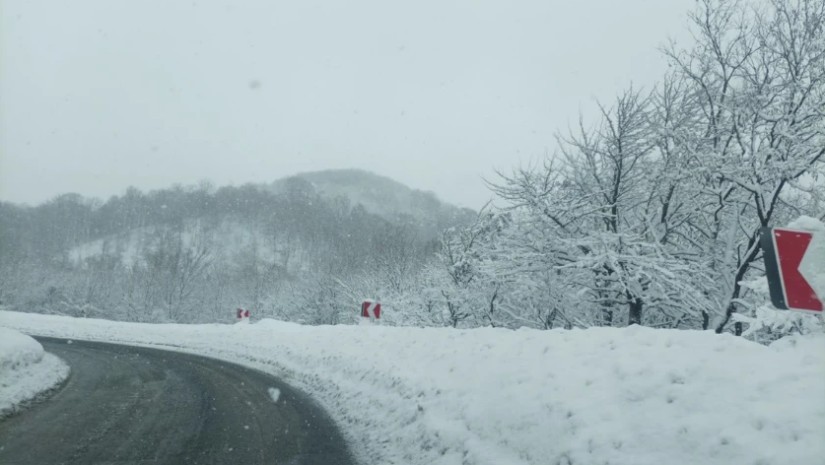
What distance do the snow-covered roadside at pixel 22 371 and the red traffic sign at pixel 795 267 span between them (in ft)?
29.4

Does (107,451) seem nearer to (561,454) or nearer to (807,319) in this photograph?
(561,454)

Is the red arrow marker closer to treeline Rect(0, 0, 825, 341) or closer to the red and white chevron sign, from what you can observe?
treeline Rect(0, 0, 825, 341)

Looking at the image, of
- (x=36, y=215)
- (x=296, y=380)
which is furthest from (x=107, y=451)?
(x=36, y=215)

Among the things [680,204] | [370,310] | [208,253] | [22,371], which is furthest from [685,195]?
[208,253]

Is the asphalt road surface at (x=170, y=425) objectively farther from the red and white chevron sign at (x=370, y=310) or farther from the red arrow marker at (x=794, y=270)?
the red and white chevron sign at (x=370, y=310)

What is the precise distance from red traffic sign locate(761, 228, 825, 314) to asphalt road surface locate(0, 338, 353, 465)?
442 cm

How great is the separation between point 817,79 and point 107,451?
13.4 m

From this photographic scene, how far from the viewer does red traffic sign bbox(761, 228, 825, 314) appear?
3818 millimetres

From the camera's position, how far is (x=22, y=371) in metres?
9.70

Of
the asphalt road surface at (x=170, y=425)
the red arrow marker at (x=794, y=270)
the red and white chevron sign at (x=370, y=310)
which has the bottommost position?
the asphalt road surface at (x=170, y=425)

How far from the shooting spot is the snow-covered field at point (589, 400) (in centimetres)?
374

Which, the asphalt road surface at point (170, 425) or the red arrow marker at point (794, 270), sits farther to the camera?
the asphalt road surface at point (170, 425)

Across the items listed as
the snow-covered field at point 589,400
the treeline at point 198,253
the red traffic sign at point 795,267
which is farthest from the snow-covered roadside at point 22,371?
the treeline at point 198,253

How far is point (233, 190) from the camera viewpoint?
165625 millimetres
